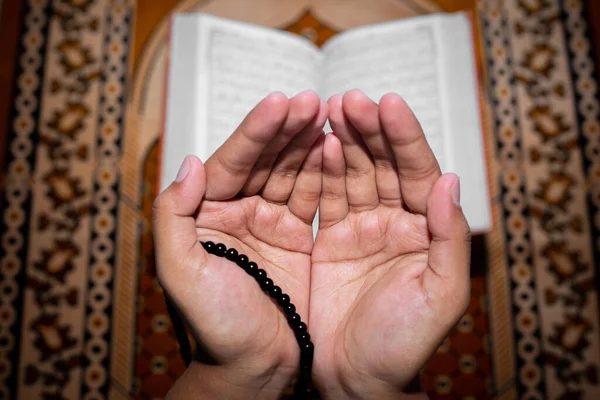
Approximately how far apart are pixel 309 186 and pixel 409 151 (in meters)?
0.16

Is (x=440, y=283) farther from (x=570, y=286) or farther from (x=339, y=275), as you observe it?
(x=570, y=286)

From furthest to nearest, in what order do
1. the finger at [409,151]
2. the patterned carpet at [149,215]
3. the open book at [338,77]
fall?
the patterned carpet at [149,215] < the open book at [338,77] < the finger at [409,151]

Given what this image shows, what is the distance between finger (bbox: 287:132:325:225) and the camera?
61 centimetres

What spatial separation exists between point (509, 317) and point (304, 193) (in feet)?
2.64

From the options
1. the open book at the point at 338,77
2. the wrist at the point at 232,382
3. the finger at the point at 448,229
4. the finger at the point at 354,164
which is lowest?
the wrist at the point at 232,382

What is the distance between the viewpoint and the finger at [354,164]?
58 centimetres

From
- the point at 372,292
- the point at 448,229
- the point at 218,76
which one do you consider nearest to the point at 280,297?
the point at 372,292

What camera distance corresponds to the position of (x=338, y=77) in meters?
1.06

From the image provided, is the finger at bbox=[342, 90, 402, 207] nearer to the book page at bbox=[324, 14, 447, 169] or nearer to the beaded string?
the beaded string

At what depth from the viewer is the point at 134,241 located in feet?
3.84

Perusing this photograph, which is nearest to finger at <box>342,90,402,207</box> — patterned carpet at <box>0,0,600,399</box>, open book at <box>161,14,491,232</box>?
open book at <box>161,14,491,232</box>

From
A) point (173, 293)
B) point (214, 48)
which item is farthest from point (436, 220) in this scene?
point (214, 48)

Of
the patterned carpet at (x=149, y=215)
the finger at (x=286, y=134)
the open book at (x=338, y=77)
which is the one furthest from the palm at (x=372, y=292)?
the patterned carpet at (x=149, y=215)

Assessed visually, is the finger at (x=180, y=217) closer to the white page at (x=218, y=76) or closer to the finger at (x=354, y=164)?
the finger at (x=354, y=164)
